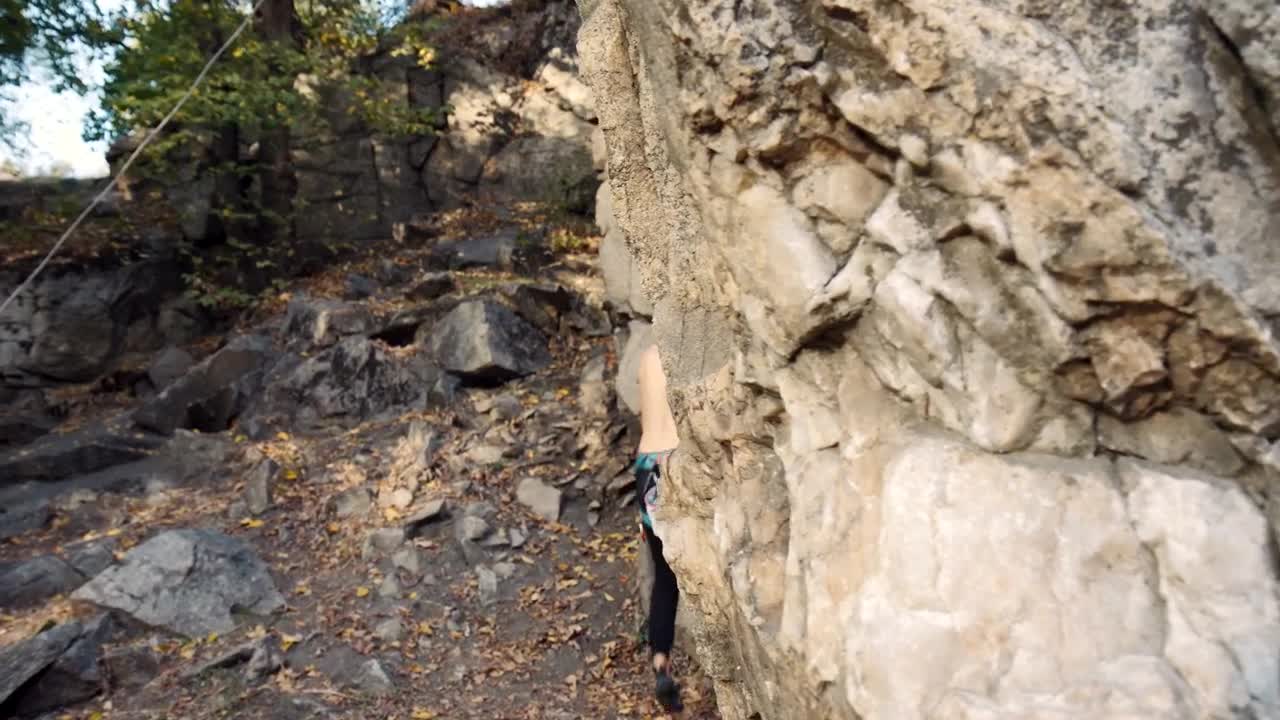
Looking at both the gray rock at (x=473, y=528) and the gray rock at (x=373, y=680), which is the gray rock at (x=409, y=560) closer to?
the gray rock at (x=473, y=528)

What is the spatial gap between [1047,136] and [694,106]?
3.04 feet

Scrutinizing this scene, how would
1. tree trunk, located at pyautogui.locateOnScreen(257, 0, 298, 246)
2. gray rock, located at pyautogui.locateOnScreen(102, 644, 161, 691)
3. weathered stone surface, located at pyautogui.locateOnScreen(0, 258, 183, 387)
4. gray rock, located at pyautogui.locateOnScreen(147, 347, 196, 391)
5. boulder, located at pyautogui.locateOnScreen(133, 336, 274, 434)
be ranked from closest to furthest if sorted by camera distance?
gray rock, located at pyautogui.locateOnScreen(102, 644, 161, 691) < boulder, located at pyautogui.locateOnScreen(133, 336, 274, 434) < gray rock, located at pyautogui.locateOnScreen(147, 347, 196, 391) < weathered stone surface, located at pyautogui.locateOnScreen(0, 258, 183, 387) < tree trunk, located at pyautogui.locateOnScreen(257, 0, 298, 246)

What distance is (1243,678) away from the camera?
4.89 feet

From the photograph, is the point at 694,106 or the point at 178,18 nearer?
the point at 694,106

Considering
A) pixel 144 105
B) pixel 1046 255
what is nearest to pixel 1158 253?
pixel 1046 255

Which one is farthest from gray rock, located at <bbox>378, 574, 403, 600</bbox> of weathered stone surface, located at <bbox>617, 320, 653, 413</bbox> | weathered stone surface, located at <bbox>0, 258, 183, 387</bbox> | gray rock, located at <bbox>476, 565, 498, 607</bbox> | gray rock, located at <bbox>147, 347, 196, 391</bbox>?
weathered stone surface, located at <bbox>0, 258, 183, 387</bbox>

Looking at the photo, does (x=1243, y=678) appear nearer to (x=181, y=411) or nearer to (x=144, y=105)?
(x=181, y=411)

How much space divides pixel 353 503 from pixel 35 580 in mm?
2124

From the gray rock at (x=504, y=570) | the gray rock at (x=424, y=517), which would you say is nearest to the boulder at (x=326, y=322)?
the gray rock at (x=424, y=517)

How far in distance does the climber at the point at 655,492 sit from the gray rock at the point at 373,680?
1583 mm

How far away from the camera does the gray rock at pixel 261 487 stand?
711 centimetres

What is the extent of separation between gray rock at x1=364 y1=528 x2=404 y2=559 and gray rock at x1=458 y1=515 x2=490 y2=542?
0.45 metres

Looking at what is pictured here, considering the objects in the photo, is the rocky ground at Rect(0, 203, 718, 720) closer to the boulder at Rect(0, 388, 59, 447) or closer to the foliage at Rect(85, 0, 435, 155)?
the boulder at Rect(0, 388, 59, 447)

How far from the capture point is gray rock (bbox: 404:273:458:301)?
32.8ft
